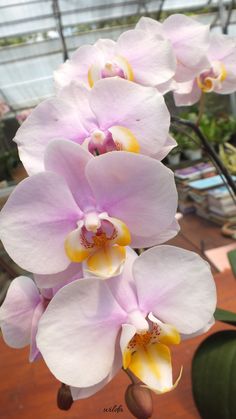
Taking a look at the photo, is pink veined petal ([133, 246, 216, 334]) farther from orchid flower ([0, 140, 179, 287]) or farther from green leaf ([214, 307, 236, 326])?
green leaf ([214, 307, 236, 326])

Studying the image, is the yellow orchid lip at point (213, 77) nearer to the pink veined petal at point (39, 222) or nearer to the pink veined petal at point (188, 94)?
the pink veined petal at point (188, 94)

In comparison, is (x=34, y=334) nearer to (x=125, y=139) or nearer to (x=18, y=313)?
(x=18, y=313)

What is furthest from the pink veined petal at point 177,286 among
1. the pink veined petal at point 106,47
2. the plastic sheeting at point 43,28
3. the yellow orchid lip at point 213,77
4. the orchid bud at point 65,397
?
the plastic sheeting at point 43,28

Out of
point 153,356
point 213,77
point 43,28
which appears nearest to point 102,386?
point 153,356

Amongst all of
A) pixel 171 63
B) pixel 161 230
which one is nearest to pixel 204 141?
pixel 171 63

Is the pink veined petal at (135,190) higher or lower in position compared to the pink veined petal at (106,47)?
lower

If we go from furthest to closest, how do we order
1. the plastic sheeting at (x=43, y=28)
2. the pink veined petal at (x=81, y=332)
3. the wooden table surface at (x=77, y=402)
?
the plastic sheeting at (x=43, y=28)
the wooden table surface at (x=77, y=402)
the pink veined petal at (x=81, y=332)
